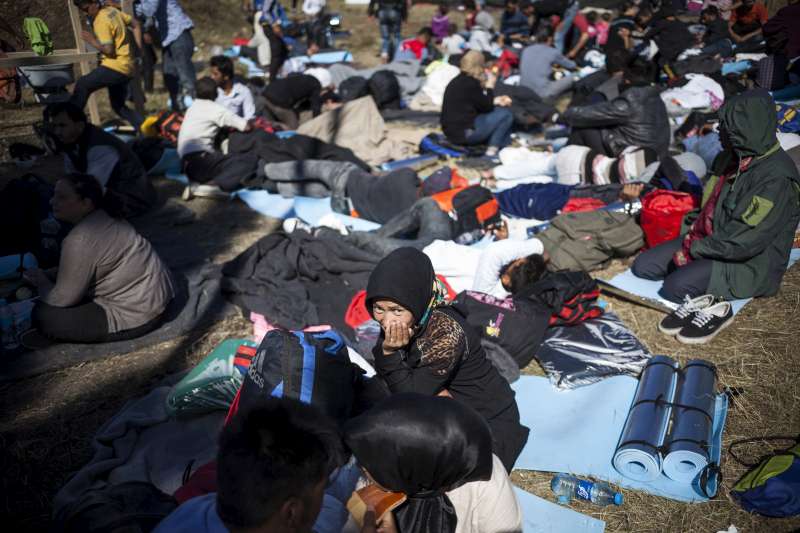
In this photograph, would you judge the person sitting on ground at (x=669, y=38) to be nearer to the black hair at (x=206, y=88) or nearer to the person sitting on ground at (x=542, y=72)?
the person sitting on ground at (x=542, y=72)

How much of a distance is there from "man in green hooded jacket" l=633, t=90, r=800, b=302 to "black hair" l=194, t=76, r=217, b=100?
17.0 ft

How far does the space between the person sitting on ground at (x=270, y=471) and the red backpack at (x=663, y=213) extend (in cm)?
417

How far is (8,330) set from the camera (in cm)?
415

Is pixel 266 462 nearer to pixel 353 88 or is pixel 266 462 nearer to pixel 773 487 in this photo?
pixel 773 487

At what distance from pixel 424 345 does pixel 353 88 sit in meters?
7.36

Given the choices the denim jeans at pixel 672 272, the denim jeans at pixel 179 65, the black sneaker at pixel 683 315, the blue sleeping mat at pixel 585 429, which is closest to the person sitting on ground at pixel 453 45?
the denim jeans at pixel 179 65

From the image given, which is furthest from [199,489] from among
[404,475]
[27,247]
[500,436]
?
[27,247]

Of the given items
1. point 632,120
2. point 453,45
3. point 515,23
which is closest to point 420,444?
point 632,120

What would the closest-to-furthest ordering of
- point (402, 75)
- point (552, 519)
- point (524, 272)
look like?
1. point (552, 519)
2. point (524, 272)
3. point (402, 75)

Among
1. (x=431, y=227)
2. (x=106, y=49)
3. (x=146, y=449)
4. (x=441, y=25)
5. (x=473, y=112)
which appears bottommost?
(x=146, y=449)

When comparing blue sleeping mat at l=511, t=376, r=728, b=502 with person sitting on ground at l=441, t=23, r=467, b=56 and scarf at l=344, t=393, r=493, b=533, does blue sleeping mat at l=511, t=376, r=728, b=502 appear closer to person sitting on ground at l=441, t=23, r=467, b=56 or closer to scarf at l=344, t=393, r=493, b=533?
scarf at l=344, t=393, r=493, b=533

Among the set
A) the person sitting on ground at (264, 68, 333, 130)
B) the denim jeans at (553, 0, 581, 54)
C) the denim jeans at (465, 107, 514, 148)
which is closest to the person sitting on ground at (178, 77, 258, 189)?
the person sitting on ground at (264, 68, 333, 130)

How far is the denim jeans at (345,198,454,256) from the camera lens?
493 centimetres

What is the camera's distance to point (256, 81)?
10.2 m
